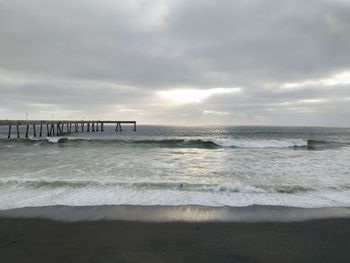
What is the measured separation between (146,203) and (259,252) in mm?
3468

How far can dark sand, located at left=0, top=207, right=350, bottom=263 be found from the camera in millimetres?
4176

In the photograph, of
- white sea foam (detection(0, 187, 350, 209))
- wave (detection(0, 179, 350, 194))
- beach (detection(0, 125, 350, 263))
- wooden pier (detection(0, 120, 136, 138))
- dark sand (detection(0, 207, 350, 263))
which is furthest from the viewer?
wooden pier (detection(0, 120, 136, 138))

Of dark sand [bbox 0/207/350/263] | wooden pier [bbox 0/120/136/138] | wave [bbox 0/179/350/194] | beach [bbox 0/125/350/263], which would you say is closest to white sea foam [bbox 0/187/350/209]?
beach [bbox 0/125/350/263]

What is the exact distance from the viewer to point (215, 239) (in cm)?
484

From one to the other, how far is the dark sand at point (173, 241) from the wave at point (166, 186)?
2623 millimetres

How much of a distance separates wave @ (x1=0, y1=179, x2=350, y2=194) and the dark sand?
8.60 ft

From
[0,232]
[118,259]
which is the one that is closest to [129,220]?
[118,259]

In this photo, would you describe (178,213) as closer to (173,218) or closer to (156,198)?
(173,218)

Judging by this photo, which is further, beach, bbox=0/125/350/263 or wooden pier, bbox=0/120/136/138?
wooden pier, bbox=0/120/136/138

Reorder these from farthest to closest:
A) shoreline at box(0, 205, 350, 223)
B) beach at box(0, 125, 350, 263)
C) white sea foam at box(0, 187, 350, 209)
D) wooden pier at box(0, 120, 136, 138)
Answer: wooden pier at box(0, 120, 136, 138)
white sea foam at box(0, 187, 350, 209)
shoreline at box(0, 205, 350, 223)
beach at box(0, 125, 350, 263)

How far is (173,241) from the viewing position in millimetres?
4766

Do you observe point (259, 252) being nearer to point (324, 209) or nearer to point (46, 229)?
point (324, 209)

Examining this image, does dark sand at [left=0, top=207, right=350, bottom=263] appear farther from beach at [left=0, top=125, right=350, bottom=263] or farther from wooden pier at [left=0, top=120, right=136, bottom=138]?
wooden pier at [left=0, top=120, right=136, bottom=138]

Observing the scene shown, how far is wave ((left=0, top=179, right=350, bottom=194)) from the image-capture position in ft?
27.5
